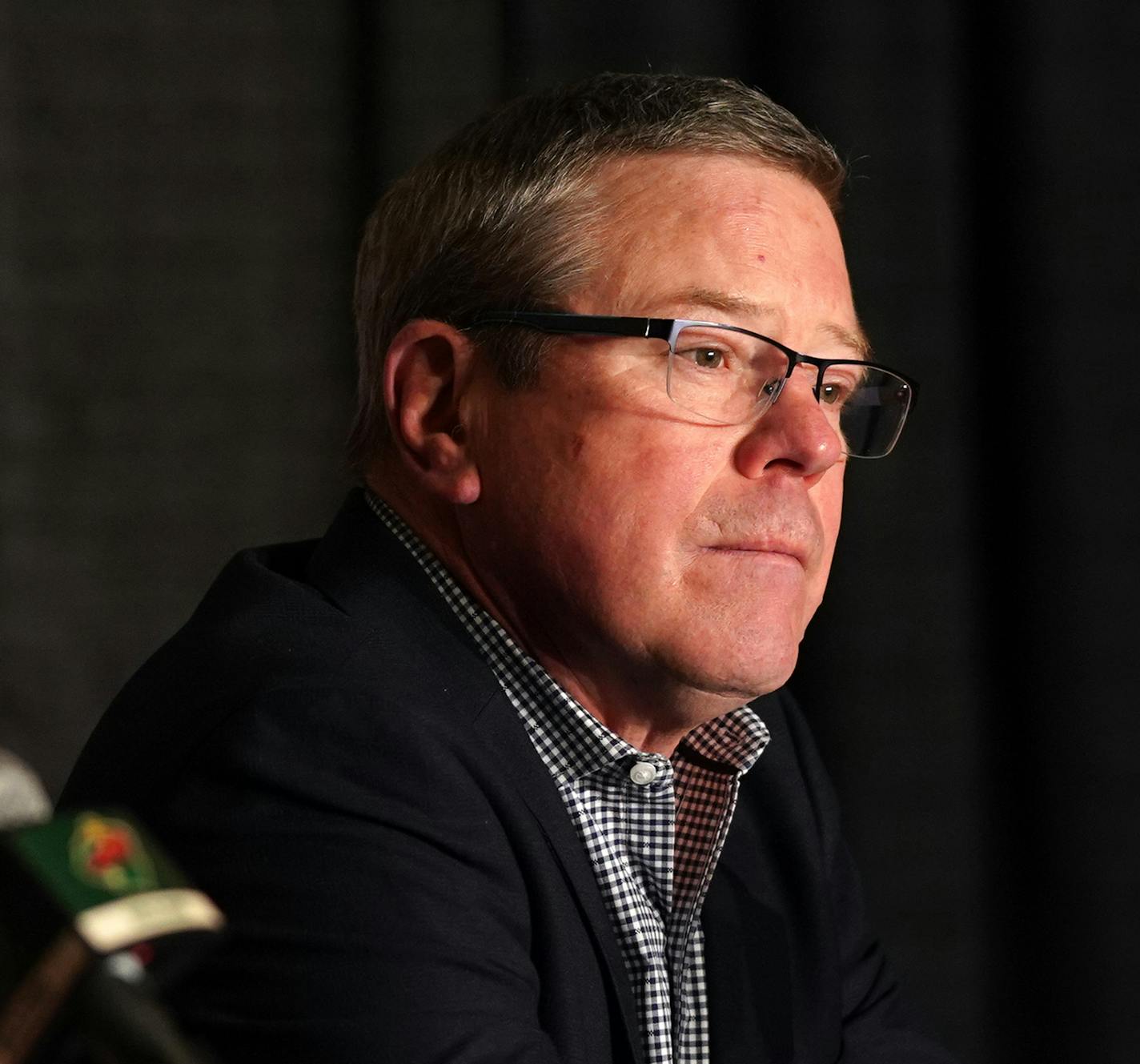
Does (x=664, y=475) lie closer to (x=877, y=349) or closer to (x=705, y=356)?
(x=705, y=356)

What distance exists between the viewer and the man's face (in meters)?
1.12

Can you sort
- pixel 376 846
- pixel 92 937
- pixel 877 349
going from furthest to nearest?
1. pixel 877 349
2. pixel 376 846
3. pixel 92 937

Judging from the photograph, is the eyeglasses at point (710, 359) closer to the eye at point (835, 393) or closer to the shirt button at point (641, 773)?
the eye at point (835, 393)

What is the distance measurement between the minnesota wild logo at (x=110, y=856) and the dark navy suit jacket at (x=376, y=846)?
17.8 inches

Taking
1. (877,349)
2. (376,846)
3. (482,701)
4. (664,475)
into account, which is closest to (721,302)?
(664,475)

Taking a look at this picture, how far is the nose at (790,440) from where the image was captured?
113cm

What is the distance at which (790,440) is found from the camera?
114 centimetres

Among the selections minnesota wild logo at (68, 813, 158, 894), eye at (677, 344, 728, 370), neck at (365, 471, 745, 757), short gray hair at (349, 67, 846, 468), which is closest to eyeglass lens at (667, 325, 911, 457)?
eye at (677, 344, 728, 370)

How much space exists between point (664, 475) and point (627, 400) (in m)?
0.07

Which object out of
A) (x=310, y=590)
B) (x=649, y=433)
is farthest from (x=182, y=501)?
(x=649, y=433)

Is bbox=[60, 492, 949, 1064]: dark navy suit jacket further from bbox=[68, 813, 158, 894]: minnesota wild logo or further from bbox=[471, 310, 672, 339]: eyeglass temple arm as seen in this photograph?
bbox=[68, 813, 158, 894]: minnesota wild logo

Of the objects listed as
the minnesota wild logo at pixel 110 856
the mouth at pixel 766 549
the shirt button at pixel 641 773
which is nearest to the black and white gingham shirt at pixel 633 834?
the shirt button at pixel 641 773

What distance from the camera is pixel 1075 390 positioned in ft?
6.09

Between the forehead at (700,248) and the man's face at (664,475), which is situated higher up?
the forehead at (700,248)
